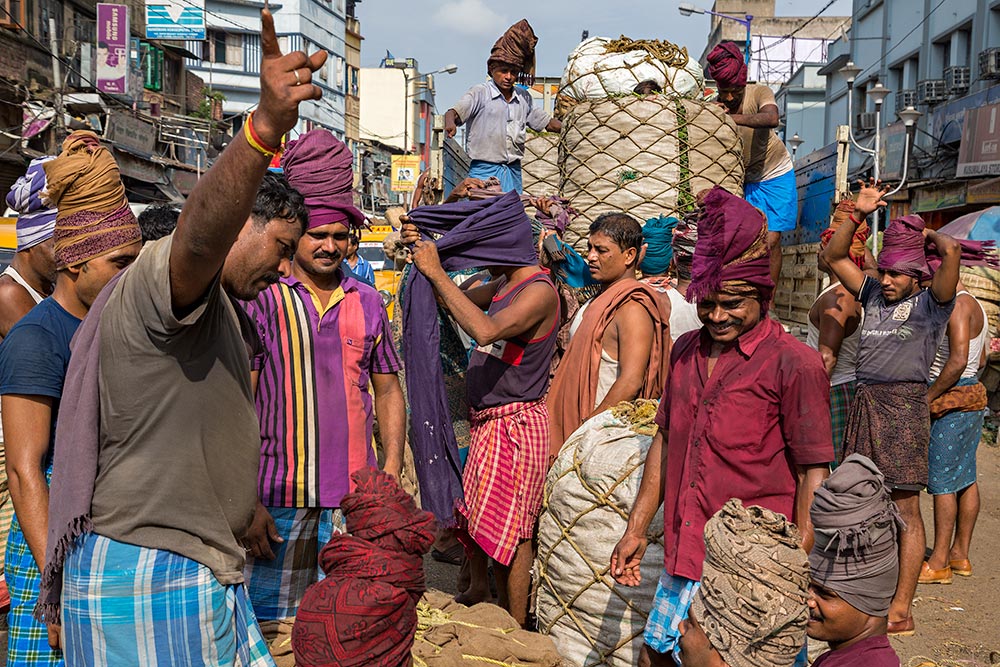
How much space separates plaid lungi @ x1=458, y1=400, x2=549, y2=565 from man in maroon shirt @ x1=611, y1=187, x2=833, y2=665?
3.53ft

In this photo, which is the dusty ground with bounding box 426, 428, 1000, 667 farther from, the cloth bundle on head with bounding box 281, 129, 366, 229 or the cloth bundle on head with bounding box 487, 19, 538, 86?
the cloth bundle on head with bounding box 487, 19, 538, 86

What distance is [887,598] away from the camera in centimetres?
236

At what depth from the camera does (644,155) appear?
5.50m

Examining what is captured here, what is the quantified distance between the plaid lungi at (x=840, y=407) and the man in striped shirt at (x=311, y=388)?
9.81 feet

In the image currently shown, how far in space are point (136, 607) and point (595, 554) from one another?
186 centimetres

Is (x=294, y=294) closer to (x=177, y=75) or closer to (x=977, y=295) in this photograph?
(x=977, y=295)

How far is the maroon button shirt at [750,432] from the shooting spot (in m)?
2.66

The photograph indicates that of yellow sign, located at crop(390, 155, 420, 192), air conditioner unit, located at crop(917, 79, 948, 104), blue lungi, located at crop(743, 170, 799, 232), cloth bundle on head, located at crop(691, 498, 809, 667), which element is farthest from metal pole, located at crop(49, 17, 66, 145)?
air conditioner unit, located at crop(917, 79, 948, 104)

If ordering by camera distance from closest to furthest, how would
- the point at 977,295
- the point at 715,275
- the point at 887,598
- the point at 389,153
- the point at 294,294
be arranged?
the point at 887,598 → the point at 715,275 → the point at 294,294 → the point at 977,295 → the point at 389,153

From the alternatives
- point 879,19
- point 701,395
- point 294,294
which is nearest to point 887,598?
point 701,395

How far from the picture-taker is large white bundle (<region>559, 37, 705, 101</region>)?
5.60 meters

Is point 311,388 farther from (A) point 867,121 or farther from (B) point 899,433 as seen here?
(A) point 867,121

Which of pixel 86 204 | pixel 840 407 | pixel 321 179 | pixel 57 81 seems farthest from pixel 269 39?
pixel 57 81

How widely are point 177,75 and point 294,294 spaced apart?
2492cm
